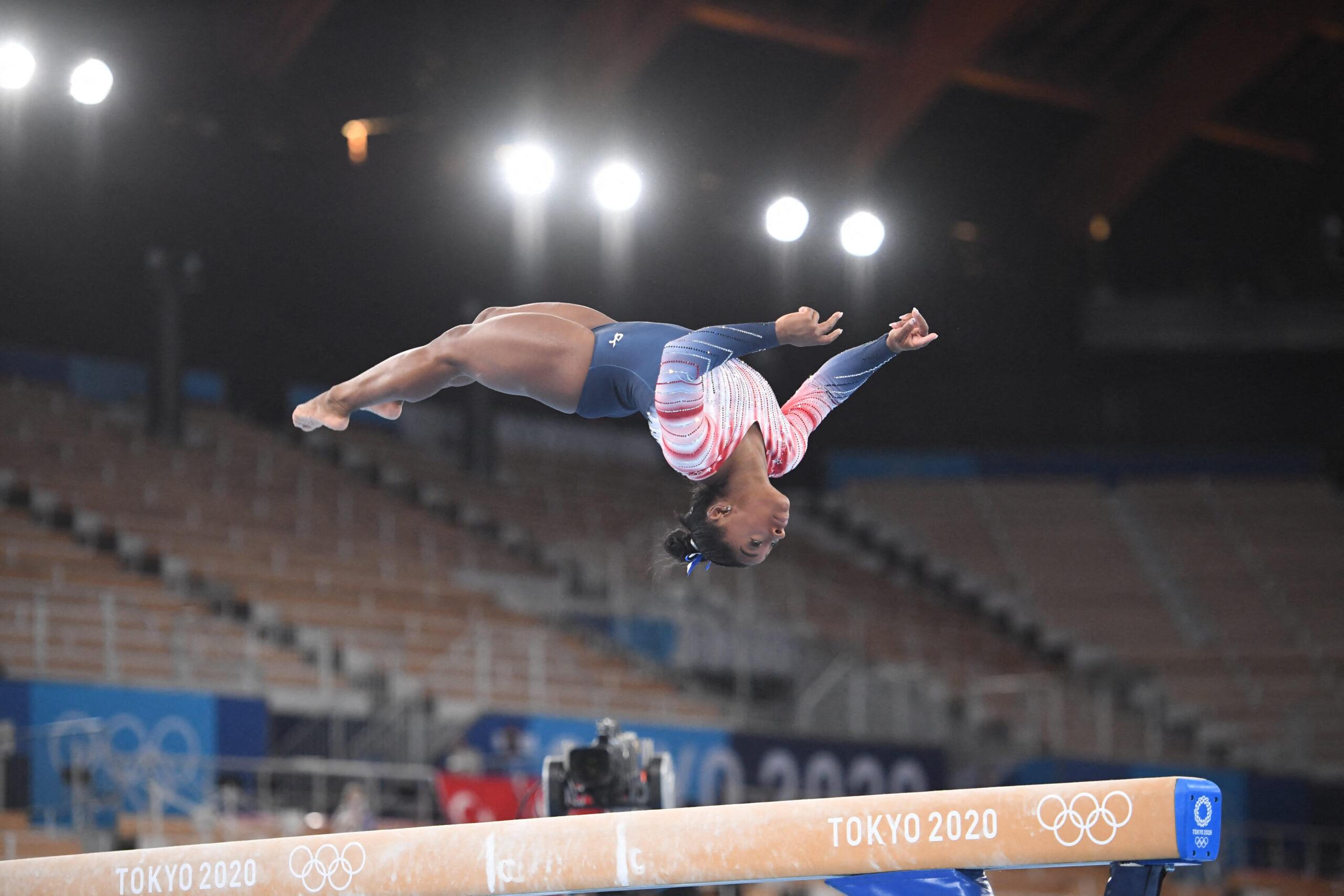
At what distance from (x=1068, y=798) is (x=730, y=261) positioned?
12.8 m

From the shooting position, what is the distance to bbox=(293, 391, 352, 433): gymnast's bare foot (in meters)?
4.63

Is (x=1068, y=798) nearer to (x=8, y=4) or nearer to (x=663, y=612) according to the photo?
(x=8, y=4)

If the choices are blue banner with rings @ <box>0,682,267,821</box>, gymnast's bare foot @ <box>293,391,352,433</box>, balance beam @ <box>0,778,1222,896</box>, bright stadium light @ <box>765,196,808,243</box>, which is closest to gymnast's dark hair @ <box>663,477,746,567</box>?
balance beam @ <box>0,778,1222,896</box>

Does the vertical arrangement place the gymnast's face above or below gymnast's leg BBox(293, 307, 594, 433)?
below

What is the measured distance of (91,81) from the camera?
37.2 ft

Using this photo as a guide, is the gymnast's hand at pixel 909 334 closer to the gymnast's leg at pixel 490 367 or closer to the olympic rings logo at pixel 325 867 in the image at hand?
the gymnast's leg at pixel 490 367

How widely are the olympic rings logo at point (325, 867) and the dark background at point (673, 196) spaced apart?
8407 millimetres

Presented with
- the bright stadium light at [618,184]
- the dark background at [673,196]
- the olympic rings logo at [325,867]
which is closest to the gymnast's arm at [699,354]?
the olympic rings logo at [325,867]

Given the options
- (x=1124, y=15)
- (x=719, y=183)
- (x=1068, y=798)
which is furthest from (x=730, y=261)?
(x=1068, y=798)

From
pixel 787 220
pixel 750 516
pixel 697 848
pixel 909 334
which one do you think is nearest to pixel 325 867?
pixel 697 848

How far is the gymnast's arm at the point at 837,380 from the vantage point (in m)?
4.62

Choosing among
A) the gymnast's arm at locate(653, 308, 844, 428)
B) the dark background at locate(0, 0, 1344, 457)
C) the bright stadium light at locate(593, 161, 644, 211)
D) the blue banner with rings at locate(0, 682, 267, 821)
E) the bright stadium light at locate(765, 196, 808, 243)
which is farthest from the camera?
the bright stadium light at locate(593, 161, 644, 211)

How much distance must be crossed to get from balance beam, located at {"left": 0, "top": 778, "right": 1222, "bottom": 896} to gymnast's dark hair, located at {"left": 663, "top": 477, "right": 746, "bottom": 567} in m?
0.73

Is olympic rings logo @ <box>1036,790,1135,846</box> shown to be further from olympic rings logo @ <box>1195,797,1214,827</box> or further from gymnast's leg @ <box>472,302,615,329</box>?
gymnast's leg @ <box>472,302,615,329</box>
